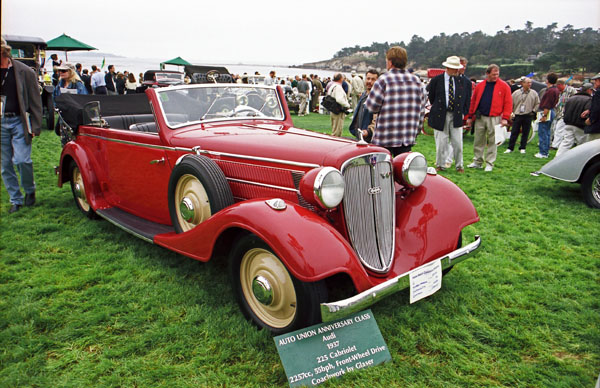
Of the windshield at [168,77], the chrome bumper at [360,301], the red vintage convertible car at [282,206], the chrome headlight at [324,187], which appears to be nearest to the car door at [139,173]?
the red vintage convertible car at [282,206]

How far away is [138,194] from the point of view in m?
4.32

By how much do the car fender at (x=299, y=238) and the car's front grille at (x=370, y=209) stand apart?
11.7 inches

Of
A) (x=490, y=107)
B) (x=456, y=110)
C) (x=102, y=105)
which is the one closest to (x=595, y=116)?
(x=490, y=107)

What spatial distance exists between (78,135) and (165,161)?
230 cm

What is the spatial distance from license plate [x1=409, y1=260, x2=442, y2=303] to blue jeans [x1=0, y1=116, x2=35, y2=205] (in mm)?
5222

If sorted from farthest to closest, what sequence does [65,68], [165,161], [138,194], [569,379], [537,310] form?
[65,68] < [138,194] < [165,161] < [537,310] < [569,379]

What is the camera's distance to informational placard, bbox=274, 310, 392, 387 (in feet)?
7.40

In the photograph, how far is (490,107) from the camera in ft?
24.5

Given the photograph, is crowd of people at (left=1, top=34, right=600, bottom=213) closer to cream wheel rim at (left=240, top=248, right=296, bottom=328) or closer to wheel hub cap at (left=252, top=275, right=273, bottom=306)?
cream wheel rim at (left=240, top=248, right=296, bottom=328)

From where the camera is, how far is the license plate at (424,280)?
2.52 metres

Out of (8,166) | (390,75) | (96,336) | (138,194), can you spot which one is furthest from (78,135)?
(390,75)

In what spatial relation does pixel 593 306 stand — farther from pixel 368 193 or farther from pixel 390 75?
pixel 390 75

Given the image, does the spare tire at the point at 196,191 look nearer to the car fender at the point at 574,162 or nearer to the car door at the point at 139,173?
the car door at the point at 139,173

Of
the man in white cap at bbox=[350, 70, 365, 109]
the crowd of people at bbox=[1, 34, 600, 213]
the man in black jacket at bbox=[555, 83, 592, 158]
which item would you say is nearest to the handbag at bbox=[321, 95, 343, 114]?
the crowd of people at bbox=[1, 34, 600, 213]
